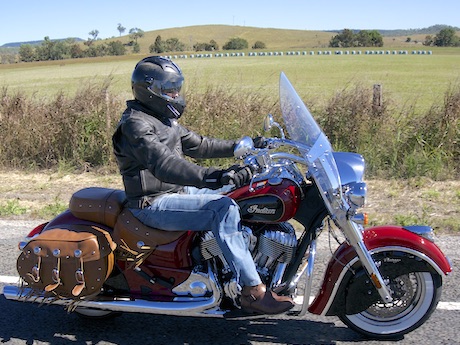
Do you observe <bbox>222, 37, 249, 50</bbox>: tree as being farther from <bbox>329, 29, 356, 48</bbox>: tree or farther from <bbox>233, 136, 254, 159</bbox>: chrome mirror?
<bbox>233, 136, 254, 159</bbox>: chrome mirror

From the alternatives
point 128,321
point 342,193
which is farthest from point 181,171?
point 128,321

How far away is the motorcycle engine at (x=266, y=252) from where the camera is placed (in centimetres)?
321

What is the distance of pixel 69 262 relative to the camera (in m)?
3.33

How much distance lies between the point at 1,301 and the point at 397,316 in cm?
282

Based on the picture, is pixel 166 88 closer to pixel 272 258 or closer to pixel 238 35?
pixel 272 258

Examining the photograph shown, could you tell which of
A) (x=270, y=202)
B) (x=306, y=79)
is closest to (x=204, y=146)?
(x=270, y=202)

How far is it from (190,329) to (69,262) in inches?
35.7

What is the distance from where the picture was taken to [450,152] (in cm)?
796

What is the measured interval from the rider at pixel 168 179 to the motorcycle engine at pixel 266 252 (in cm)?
9

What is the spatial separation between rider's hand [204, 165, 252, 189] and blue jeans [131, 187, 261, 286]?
0.28 metres

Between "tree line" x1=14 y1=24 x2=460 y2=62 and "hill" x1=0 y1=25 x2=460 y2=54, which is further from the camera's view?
"hill" x1=0 y1=25 x2=460 y2=54

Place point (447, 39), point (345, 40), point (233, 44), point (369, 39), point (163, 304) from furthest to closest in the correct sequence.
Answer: point (233, 44) → point (369, 39) → point (345, 40) → point (447, 39) → point (163, 304)

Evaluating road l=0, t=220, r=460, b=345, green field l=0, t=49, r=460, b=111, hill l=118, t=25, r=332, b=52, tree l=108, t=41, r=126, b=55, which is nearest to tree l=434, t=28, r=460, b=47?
hill l=118, t=25, r=332, b=52

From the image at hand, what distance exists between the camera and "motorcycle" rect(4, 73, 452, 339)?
3.16 metres
